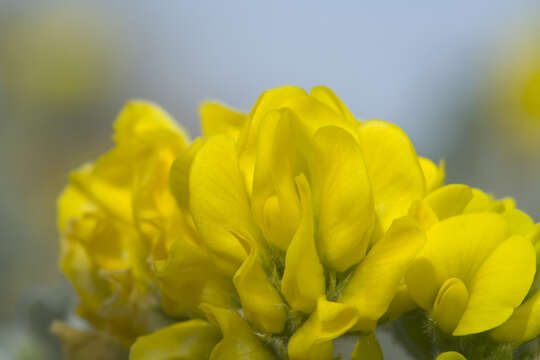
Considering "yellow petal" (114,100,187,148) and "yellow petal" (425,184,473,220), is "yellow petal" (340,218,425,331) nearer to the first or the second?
"yellow petal" (425,184,473,220)

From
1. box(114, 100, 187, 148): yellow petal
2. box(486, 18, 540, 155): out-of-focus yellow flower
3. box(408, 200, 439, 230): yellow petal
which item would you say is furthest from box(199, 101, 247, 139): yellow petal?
box(486, 18, 540, 155): out-of-focus yellow flower

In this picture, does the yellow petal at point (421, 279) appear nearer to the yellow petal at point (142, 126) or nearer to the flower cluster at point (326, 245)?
the flower cluster at point (326, 245)

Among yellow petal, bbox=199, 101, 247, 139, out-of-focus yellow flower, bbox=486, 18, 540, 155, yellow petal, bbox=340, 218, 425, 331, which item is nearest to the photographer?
yellow petal, bbox=340, 218, 425, 331

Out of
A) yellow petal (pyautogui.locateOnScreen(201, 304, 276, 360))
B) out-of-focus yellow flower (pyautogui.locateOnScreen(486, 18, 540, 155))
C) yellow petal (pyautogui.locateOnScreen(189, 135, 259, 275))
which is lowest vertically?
out-of-focus yellow flower (pyautogui.locateOnScreen(486, 18, 540, 155))

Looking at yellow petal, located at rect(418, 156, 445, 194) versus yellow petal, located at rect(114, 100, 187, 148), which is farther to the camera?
yellow petal, located at rect(114, 100, 187, 148)

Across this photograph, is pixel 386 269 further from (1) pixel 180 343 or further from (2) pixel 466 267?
A: (1) pixel 180 343

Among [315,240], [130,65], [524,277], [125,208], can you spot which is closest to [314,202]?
[315,240]

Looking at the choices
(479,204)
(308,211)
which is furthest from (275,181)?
(479,204)

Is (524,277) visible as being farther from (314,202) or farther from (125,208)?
(125,208)
